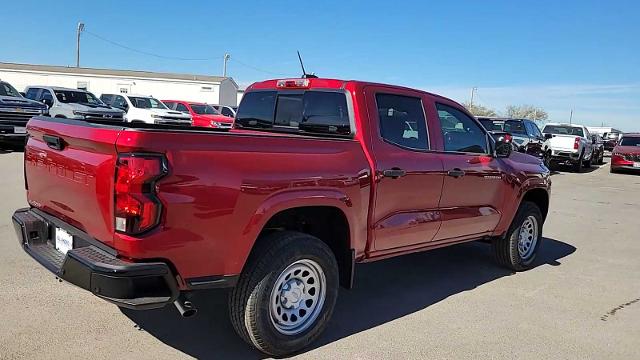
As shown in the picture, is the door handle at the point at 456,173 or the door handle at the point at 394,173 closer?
the door handle at the point at 394,173

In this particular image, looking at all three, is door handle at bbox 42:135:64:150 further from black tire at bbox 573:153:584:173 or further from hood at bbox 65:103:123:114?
black tire at bbox 573:153:584:173

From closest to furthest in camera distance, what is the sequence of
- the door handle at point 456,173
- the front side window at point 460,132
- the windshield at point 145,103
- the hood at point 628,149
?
the door handle at point 456,173, the front side window at point 460,132, the hood at point 628,149, the windshield at point 145,103

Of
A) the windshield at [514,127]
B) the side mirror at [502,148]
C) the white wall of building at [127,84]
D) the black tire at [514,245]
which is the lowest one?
the black tire at [514,245]

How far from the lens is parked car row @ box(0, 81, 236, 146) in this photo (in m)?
14.4

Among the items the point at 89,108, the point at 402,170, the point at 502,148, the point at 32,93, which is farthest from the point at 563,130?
the point at 32,93

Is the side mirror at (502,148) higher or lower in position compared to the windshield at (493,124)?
lower

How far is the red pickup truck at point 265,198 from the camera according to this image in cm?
274

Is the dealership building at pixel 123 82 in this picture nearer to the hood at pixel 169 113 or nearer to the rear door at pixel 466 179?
the hood at pixel 169 113

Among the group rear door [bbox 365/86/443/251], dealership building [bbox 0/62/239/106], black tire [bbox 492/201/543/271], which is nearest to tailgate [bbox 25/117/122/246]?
rear door [bbox 365/86/443/251]

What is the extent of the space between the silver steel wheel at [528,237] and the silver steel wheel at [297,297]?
10.4ft

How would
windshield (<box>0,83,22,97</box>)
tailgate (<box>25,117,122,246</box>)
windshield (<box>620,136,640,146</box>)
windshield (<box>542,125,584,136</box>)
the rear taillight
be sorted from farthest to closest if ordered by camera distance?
windshield (<box>542,125,584,136</box>)
windshield (<box>620,136,640,146</box>)
windshield (<box>0,83,22,97</box>)
tailgate (<box>25,117,122,246</box>)
the rear taillight

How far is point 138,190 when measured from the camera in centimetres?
267

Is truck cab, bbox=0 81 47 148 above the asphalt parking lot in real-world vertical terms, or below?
above

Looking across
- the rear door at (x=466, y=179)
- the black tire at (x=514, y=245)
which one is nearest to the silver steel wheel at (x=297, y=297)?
the rear door at (x=466, y=179)
